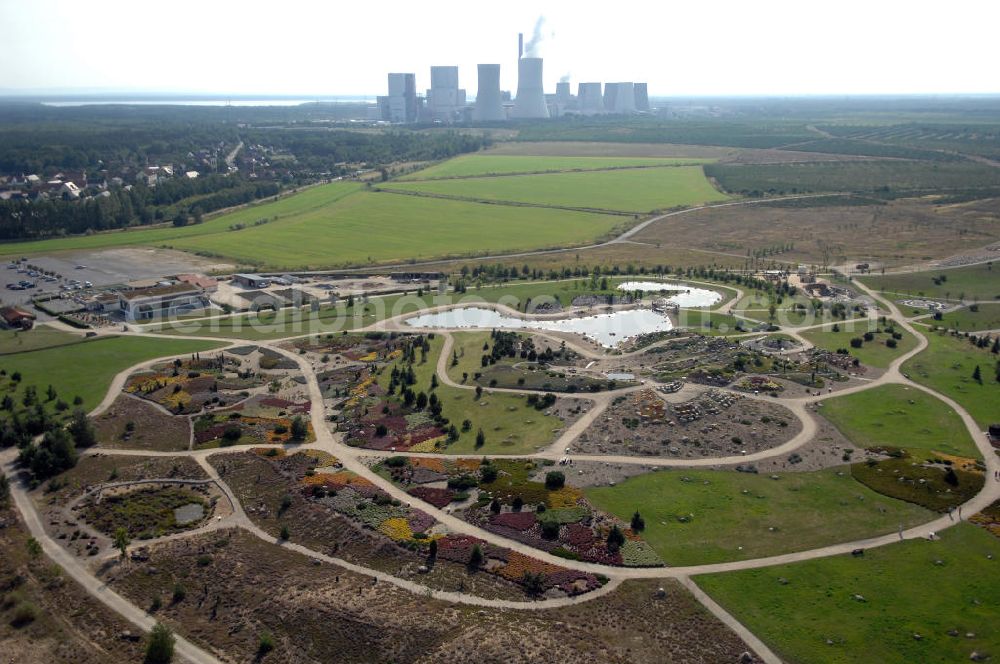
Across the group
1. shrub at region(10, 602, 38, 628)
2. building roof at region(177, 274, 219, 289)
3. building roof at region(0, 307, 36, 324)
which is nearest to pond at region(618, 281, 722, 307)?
building roof at region(177, 274, 219, 289)

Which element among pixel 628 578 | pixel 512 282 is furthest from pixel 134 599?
pixel 512 282

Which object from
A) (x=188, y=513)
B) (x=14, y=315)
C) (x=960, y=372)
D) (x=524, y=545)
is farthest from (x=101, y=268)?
(x=960, y=372)

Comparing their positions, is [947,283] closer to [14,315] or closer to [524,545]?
[524,545]

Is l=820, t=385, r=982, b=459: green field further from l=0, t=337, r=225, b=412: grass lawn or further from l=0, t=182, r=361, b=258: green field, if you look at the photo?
l=0, t=182, r=361, b=258: green field

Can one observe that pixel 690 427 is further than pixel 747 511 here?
Yes

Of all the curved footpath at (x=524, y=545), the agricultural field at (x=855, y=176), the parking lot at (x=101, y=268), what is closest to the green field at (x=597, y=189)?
the agricultural field at (x=855, y=176)

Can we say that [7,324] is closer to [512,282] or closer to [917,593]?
[512,282]
